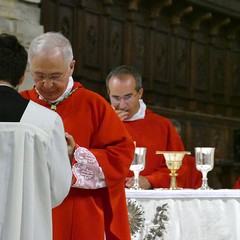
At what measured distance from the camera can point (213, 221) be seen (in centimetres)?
469

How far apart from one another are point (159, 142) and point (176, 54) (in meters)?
3.95

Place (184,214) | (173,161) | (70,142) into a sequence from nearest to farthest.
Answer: (70,142) → (184,214) → (173,161)

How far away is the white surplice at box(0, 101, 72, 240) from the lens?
2.84 m

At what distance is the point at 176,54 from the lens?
923 cm

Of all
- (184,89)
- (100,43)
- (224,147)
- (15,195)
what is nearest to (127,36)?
(100,43)

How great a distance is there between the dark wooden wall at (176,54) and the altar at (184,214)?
10.4 feet

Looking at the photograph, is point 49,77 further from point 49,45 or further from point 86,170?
point 86,170

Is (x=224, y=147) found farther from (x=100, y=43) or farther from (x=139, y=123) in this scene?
(x=139, y=123)

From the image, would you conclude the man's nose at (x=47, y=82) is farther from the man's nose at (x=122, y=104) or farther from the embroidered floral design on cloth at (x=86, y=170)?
the man's nose at (x=122, y=104)

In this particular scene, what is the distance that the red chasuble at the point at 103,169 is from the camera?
3.59 m

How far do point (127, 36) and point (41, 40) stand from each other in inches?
188

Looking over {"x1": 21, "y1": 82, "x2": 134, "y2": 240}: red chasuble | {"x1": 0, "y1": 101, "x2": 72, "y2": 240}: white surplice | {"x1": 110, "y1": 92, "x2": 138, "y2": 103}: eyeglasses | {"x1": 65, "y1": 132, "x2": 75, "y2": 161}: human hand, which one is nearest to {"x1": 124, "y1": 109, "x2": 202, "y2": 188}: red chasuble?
{"x1": 110, "y1": 92, "x2": 138, "y2": 103}: eyeglasses

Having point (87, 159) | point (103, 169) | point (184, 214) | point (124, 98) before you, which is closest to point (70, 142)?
point (87, 159)

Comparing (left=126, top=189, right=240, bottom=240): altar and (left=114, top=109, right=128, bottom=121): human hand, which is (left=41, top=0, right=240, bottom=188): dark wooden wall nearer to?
(left=114, top=109, right=128, bottom=121): human hand
